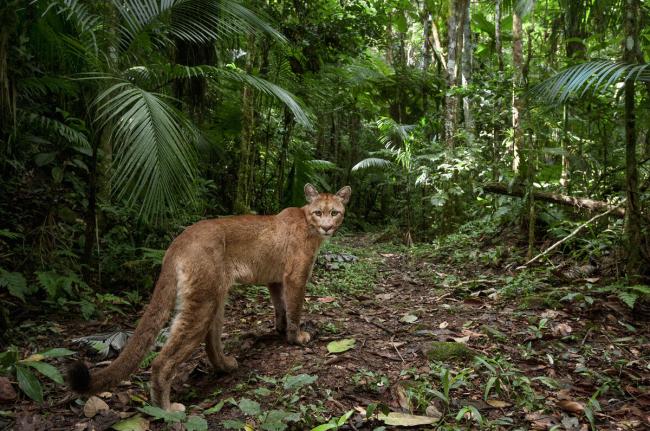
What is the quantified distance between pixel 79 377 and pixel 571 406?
3.34 metres

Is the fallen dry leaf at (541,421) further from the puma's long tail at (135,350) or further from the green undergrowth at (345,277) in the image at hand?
the green undergrowth at (345,277)

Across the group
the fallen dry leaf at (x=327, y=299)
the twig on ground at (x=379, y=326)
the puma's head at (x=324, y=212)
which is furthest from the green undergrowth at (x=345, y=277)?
the puma's head at (x=324, y=212)

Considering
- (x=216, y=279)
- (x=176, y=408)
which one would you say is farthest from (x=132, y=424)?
(x=216, y=279)

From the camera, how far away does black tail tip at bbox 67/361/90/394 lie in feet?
9.18

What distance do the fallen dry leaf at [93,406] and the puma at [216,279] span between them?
1.14ft

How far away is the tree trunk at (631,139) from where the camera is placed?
5.21m

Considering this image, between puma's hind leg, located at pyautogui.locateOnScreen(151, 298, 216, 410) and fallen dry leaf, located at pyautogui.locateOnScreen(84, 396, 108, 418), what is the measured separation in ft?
A: 1.13

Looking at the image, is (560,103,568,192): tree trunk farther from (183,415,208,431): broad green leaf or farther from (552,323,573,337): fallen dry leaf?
(183,415,208,431): broad green leaf

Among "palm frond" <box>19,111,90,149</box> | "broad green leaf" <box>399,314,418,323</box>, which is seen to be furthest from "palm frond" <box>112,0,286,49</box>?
"broad green leaf" <box>399,314,418,323</box>

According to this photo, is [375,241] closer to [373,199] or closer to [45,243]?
[373,199]

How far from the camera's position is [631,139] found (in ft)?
17.3

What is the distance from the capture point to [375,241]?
13.6 metres

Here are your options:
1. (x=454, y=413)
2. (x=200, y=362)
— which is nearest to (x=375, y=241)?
(x=200, y=362)

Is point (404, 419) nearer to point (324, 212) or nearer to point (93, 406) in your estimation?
point (93, 406)
